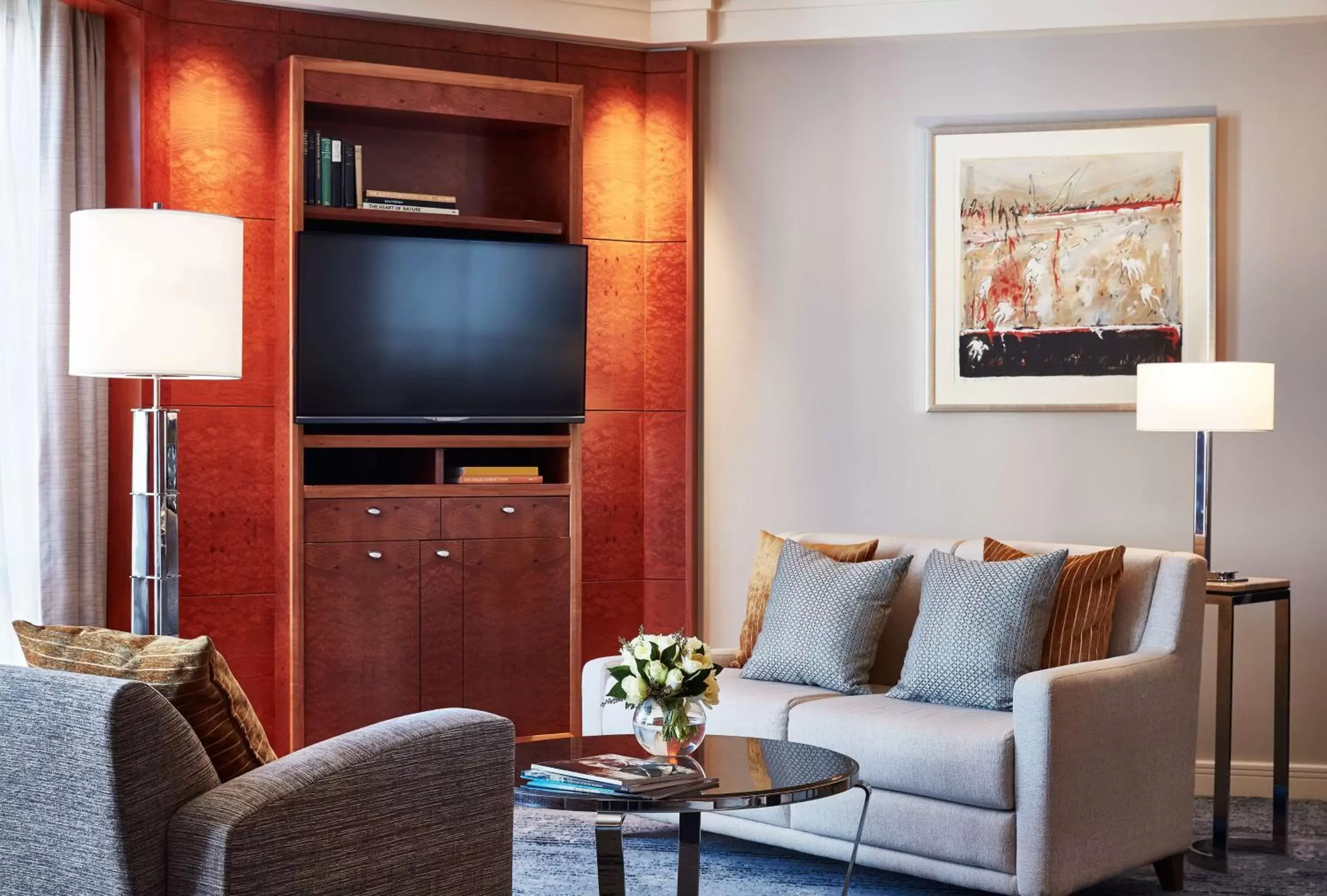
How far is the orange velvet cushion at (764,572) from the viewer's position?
4375mm

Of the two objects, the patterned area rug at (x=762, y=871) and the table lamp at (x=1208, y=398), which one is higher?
the table lamp at (x=1208, y=398)

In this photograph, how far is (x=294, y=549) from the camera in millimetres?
4777

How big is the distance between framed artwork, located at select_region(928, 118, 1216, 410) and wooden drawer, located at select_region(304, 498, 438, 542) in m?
1.93

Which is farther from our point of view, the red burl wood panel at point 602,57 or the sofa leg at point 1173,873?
the red burl wood panel at point 602,57

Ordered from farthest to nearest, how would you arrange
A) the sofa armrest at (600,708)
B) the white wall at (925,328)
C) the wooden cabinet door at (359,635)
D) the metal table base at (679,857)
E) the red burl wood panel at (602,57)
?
the red burl wood panel at (602,57) → the white wall at (925,328) → the wooden cabinet door at (359,635) → the sofa armrest at (600,708) → the metal table base at (679,857)

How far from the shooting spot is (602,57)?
5.52 m

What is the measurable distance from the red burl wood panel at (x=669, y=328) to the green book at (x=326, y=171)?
4.27 feet

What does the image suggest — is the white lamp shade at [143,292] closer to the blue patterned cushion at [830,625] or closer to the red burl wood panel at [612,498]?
the blue patterned cushion at [830,625]

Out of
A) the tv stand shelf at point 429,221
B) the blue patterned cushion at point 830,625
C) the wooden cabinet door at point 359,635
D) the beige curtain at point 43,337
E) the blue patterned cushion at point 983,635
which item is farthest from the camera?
the tv stand shelf at point 429,221

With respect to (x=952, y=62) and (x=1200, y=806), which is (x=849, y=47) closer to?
(x=952, y=62)

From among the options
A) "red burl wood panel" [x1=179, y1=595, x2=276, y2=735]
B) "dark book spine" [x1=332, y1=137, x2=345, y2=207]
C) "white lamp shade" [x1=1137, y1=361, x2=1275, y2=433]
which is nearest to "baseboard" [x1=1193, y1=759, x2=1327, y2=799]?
"white lamp shade" [x1=1137, y1=361, x2=1275, y2=433]

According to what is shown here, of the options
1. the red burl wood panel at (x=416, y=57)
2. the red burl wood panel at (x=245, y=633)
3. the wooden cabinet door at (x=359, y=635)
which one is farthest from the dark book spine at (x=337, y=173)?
the red burl wood panel at (x=245, y=633)

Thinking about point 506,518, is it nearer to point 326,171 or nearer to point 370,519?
point 370,519

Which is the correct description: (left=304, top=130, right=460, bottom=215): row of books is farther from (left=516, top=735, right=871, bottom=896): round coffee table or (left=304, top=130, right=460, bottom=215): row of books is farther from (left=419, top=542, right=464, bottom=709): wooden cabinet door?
(left=516, top=735, right=871, bottom=896): round coffee table
